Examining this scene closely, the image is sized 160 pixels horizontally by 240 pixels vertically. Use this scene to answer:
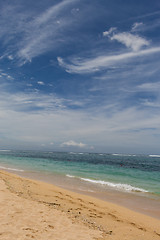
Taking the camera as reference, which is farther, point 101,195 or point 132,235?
point 101,195

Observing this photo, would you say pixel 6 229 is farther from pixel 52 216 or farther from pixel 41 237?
pixel 52 216

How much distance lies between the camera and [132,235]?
6.81m

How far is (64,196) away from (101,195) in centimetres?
334

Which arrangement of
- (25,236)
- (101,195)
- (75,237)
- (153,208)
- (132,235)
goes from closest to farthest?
1. (25,236)
2. (75,237)
3. (132,235)
4. (153,208)
5. (101,195)

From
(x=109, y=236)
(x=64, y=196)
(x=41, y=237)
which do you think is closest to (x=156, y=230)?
(x=109, y=236)

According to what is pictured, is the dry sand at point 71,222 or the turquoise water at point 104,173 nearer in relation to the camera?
the dry sand at point 71,222

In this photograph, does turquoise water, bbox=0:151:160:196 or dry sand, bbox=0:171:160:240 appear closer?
dry sand, bbox=0:171:160:240

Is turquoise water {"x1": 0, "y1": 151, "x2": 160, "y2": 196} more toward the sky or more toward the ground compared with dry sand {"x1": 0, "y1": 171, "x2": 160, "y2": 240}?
more toward the ground

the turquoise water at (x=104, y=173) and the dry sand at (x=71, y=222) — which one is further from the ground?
the dry sand at (x=71, y=222)

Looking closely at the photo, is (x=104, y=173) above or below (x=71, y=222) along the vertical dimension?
below

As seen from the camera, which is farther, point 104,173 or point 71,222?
point 104,173

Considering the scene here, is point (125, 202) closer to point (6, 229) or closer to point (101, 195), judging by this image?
point (101, 195)

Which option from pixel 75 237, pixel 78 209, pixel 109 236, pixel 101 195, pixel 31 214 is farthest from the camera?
pixel 101 195

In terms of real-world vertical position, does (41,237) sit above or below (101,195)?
above
